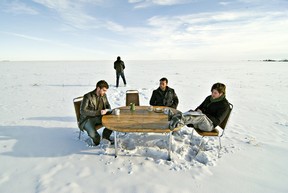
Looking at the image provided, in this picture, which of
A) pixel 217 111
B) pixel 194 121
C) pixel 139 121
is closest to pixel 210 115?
pixel 217 111

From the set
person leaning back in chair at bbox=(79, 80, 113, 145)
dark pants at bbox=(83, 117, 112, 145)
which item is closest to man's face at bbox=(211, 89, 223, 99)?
person leaning back in chair at bbox=(79, 80, 113, 145)

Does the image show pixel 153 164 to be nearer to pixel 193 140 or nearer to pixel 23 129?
pixel 193 140

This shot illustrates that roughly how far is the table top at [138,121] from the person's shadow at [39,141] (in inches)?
42.0

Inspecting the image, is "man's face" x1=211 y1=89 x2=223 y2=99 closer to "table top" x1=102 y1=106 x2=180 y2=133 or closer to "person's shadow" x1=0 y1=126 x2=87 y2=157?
"table top" x1=102 y1=106 x2=180 y2=133

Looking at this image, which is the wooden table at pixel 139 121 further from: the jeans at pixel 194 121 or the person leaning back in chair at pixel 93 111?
the person leaning back in chair at pixel 93 111

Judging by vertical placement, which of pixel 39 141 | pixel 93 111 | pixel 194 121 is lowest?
pixel 39 141

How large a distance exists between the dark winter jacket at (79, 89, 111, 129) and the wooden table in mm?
328

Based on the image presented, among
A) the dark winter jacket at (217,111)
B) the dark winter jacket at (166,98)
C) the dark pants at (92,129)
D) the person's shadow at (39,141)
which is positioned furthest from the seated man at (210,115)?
the person's shadow at (39,141)

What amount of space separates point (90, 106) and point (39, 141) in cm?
152

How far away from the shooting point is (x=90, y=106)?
351 cm

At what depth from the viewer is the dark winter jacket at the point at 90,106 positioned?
338 centimetres

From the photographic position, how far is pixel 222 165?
9.84 ft

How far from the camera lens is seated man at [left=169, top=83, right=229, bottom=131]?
9.42ft

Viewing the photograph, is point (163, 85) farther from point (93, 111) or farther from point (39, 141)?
point (39, 141)
